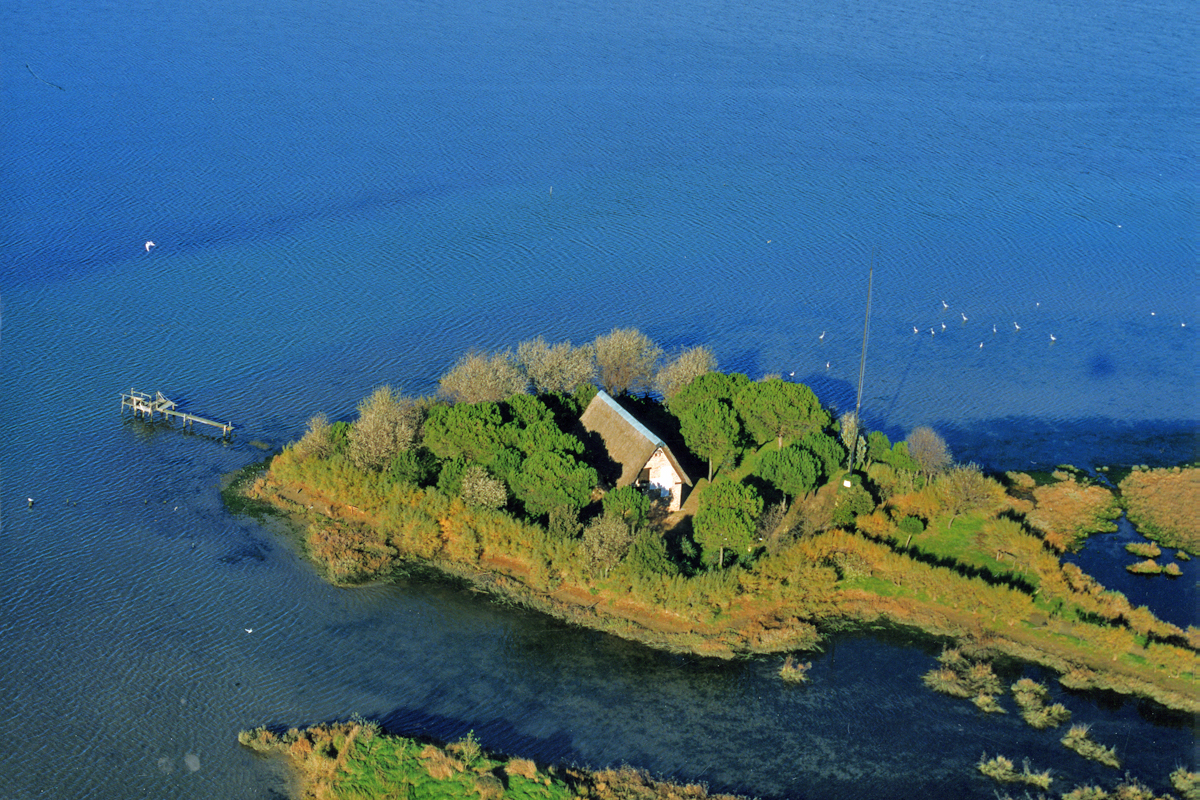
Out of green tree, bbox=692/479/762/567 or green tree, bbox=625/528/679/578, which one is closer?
green tree, bbox=625/528/679/578

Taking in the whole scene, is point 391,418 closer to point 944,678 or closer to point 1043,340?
point 944,678

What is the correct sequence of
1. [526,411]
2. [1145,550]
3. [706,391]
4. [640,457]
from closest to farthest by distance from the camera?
[640,457], [1145,550], [526,411], [706,391]

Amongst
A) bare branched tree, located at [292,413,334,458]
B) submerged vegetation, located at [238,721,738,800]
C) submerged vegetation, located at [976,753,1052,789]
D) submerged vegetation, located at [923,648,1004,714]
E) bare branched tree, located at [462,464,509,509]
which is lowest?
submerged vegetation, located at [238,721,738,800]

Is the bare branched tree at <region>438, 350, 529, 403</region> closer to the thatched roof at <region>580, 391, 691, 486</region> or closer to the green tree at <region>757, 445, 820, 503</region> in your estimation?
the thatched roof at <region>580, 391, 691, 486</region>

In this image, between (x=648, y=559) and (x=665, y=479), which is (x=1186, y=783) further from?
(x=665, y=479)

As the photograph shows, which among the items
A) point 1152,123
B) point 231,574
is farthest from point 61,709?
point 1152,123

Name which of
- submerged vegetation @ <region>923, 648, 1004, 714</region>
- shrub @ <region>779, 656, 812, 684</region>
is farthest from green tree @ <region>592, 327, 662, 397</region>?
submerged vegetation @ <region>923, 648, 1004, 714</region>

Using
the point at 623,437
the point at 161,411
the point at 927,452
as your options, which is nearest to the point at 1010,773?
the point at 927,452
